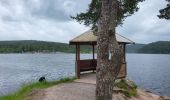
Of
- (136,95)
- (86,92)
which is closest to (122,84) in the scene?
(136,95)

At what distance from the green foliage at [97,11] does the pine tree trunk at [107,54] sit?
950cm

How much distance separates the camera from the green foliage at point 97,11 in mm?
20248

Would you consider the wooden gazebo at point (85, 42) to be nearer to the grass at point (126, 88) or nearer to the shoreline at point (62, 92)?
the grass at point (126, 88)

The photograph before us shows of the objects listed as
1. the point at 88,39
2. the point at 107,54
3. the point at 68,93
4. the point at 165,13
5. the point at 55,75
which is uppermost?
the point at 165,13

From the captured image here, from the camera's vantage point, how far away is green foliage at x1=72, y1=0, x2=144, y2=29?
2025cm

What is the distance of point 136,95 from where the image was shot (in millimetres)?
19688

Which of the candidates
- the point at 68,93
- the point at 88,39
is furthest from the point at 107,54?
the point at 88,39

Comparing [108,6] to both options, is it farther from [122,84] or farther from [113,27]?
[122,84]

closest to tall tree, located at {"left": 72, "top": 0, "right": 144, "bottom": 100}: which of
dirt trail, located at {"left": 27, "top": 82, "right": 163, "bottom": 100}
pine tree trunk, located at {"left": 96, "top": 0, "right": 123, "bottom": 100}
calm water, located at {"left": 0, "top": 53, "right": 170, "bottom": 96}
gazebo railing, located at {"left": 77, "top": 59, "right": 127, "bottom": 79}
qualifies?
pine tree trunk, located at {"left": 96, "top": 0, "right": 123, "bottom": 100}

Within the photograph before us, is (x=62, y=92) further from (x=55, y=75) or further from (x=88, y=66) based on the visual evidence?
(x=55, y=75)

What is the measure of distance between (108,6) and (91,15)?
11.8 m

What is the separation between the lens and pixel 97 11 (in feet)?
71.2

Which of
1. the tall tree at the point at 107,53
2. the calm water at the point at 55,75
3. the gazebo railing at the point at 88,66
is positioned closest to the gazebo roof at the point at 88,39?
the gazebo railing at the point at 88,66

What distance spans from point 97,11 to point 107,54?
38.5 ft
